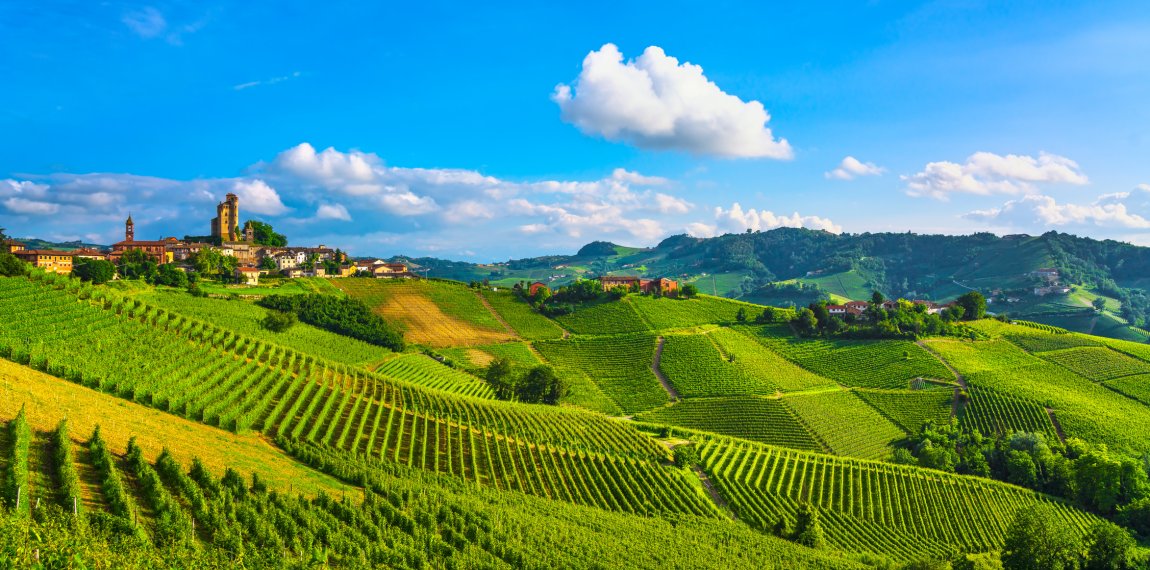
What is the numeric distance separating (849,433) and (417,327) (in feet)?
217

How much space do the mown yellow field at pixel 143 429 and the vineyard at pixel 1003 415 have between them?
7682cm

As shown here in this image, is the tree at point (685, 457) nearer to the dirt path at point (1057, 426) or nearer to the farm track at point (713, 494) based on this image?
the farm track at point (713, 494)

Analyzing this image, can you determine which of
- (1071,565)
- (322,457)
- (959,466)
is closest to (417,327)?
(322,457)

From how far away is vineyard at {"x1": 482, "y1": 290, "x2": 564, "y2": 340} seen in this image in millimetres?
113062

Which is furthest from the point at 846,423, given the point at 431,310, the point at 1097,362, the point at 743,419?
the point at 431,310

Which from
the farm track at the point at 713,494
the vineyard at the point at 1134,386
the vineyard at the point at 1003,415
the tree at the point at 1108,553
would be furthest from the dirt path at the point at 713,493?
the vineyard at the point at 1134,386

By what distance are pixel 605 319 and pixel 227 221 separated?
93.6 meters

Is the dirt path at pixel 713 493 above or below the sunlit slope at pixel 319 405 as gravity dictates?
below

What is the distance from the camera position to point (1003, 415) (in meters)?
80.1

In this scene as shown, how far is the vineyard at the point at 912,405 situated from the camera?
8062cm

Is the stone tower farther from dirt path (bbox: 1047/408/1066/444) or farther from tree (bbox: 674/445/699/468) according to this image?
dirt path (bbox: 1047/408/1066/444)

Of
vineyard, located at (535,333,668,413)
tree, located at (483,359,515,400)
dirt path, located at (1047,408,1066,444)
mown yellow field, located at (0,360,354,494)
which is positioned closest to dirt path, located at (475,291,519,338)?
vineyard, located at (535,333,668,413)

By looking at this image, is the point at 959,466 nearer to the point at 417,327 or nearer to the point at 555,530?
the point at 555,530

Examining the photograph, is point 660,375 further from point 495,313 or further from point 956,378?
point 956,378
